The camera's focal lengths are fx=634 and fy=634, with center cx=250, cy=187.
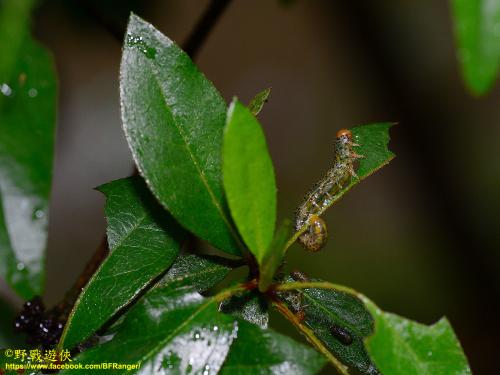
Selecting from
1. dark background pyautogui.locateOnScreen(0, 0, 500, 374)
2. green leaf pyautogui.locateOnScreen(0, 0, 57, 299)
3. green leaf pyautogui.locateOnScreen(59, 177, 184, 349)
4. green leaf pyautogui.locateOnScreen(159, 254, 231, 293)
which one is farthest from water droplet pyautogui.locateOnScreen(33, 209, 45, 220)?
dark background pyautogui.locateOnScreen(0, 0, 500, 374)

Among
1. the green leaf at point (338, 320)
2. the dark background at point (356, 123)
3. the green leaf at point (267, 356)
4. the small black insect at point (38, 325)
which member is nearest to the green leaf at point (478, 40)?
the green leaf at point (267, 356)

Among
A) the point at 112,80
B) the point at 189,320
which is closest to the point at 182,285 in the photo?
the point at 189,320

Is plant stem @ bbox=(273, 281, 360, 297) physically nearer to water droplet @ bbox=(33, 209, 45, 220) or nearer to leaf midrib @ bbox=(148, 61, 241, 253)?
leaf midrib @ bbox=(148, 61, 241, 253)

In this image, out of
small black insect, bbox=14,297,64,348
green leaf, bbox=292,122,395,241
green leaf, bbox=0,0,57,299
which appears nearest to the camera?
green leaf, bbox=292,122,395,241

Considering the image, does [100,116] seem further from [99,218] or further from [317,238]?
[317,238]

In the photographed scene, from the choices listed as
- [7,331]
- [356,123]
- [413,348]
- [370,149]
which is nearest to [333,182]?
[370,149]
